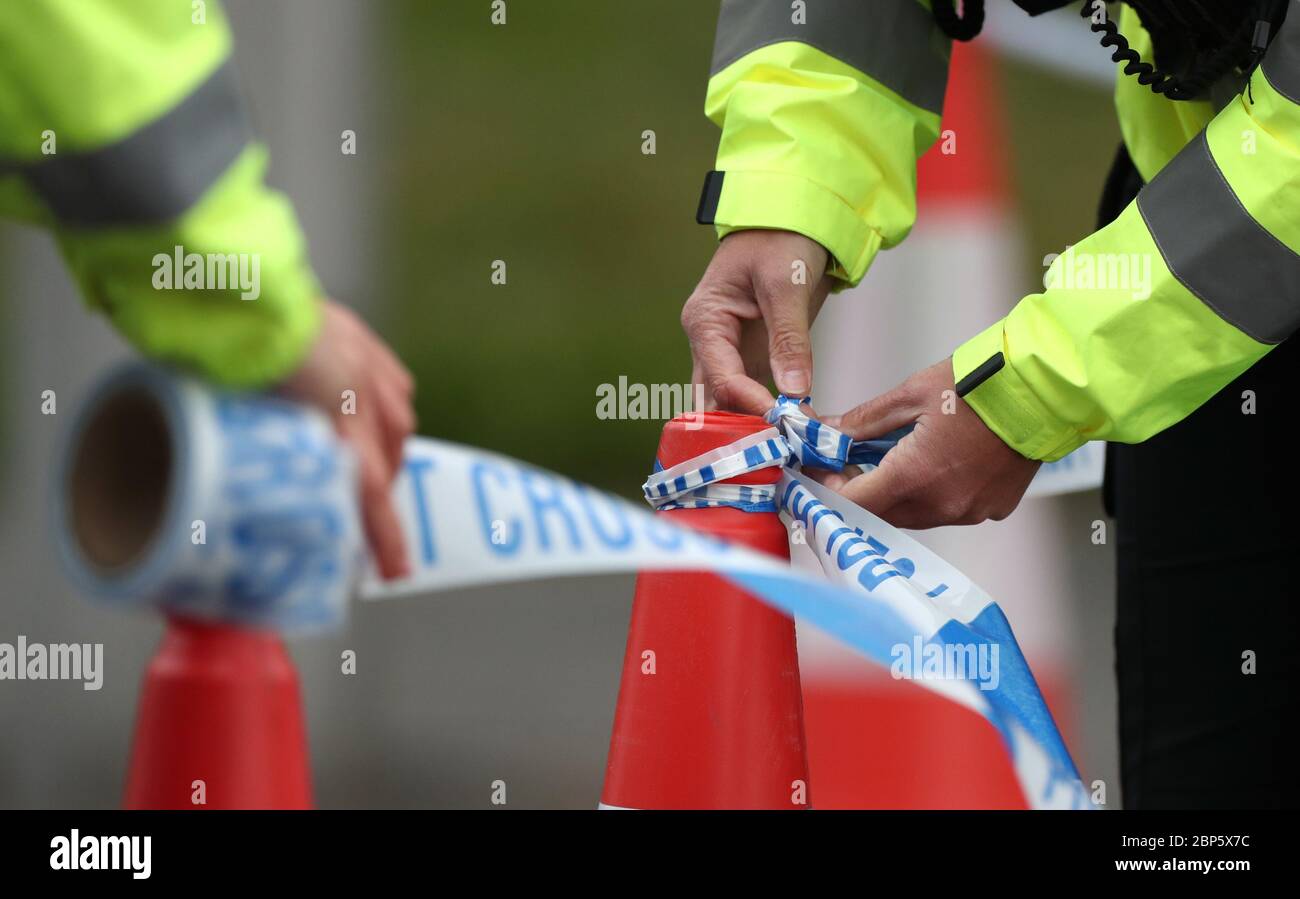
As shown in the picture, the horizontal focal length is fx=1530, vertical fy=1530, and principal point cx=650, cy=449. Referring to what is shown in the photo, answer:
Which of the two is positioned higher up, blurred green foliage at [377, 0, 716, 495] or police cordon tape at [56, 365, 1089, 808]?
blurred green foliage at [377, 0, 716, 495]

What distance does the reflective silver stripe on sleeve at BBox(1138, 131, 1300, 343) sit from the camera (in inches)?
69.9

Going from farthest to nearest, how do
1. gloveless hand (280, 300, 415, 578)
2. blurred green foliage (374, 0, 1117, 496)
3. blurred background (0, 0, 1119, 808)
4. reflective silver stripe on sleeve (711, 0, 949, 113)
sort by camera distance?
blurred green foliage (374, 0, 1117, 496)
blurred background (0, 0, 1119, 808)
reflective silver stripe on sleeve (711, 0, 949, 113)
gloveless hand (280, 300, 415, 578)

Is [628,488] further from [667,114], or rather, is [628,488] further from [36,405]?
[36,405]

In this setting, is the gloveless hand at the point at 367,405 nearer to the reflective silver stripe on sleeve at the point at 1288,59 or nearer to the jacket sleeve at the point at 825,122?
the jacket sleeve at the point at 825,122

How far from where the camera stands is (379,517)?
50.4 inches

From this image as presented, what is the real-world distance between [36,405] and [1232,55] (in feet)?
8.28

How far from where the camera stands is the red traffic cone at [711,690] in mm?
1731

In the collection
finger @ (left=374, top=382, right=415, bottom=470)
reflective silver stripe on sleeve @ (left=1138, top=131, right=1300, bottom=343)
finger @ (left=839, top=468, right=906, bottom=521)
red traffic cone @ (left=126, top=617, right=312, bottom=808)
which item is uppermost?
reflective silver stripe on sleeve @ (left=1138, top=131, right=1300, bottom=343)

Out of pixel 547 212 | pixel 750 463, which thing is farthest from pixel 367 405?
pixel 547 212

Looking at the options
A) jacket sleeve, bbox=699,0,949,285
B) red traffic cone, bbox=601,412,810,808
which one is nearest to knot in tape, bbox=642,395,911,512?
red traffic cone, bbox=601,412,810,808

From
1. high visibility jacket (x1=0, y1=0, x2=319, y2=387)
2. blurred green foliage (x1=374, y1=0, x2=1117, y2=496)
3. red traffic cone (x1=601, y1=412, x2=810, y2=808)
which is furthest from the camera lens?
blurred green foliage (x1=374, y1=0, x2=1117, y2=496)

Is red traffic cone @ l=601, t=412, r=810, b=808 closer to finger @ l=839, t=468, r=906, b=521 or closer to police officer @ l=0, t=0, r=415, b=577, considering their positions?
finger @ l=839, t=468, r=906, b=521

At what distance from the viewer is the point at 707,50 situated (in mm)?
8734
